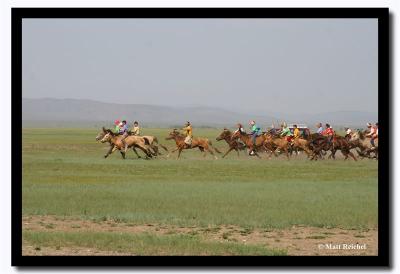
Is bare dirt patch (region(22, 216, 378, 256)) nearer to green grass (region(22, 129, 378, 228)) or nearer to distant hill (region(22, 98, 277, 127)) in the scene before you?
green grass (region(22, 129, 378, 228))

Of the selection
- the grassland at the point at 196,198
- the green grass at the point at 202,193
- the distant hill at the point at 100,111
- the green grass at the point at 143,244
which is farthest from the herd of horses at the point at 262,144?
the green grass at the point at 143,244

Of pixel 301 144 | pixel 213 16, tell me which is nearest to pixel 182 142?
pixel 301 144

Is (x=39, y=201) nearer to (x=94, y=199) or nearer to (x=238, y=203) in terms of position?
(x=94, y=199)

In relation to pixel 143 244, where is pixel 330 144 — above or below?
above

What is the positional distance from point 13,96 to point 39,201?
11.0 feet

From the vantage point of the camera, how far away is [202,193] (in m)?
17.1

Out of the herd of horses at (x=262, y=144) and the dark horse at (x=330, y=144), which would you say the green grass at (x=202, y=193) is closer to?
the herd of horses at (x=262, y=144)

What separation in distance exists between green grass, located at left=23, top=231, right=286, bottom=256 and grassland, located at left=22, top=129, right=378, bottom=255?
2 cm

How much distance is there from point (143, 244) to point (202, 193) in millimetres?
5330

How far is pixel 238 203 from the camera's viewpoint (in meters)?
15.5

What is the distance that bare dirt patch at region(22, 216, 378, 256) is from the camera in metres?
11.6

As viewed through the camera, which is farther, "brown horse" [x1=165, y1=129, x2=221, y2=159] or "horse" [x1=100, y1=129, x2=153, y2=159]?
"brown horse" [x1=165, y1=129, x2=221, y2=159]

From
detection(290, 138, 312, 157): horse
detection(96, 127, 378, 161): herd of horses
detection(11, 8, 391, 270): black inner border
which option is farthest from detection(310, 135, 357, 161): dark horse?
detection(11, 8, 391, 270): black inner border

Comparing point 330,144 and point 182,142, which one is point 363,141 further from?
point 182,142
